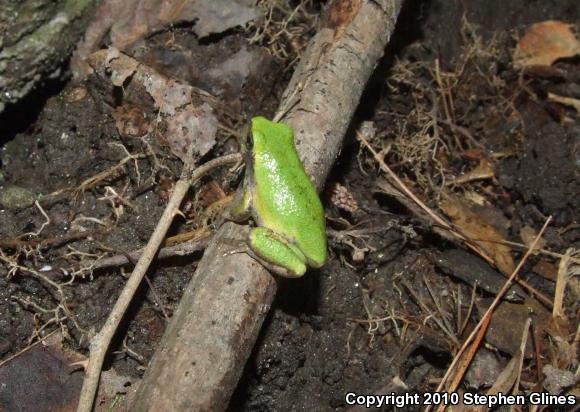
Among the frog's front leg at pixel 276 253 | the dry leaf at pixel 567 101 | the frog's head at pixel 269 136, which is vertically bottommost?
the dry leaf at pixel 567 101

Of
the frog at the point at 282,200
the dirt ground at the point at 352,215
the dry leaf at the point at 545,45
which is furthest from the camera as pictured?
the dry leaf at the point at 545,45

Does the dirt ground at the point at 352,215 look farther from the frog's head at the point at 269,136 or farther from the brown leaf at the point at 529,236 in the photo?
the frog's head at the point at 269,136

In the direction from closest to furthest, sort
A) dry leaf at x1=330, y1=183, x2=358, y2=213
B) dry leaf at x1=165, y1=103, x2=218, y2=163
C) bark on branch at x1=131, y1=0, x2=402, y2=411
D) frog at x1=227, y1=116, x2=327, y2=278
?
bark on branch at x1=131, y1=0, x2=402, y2=411, frog at x1=227, y1=116, x2=327, y2=278, dry leaf at x1=165, y1=103, x2=218, y2=163, dry leaf at x1=330, y1=183, x2=358, y2=213

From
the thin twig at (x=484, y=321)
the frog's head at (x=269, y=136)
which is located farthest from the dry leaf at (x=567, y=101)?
the frog's head at (x=269, y=136)

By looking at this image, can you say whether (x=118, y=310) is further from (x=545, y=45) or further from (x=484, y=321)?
(x=545, y=45)

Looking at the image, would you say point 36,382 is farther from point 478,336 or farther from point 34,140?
point 478,336

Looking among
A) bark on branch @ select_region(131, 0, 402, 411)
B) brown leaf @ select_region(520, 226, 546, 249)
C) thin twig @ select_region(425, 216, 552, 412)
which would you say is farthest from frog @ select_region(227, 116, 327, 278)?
brown leaf @ select_region(520, 226, 546, 249)

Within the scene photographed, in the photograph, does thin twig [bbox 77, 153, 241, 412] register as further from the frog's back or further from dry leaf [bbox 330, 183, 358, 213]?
dry leaf [bbox 330, 183, 358, 213]

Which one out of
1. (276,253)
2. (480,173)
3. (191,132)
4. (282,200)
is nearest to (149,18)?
(191,132)
